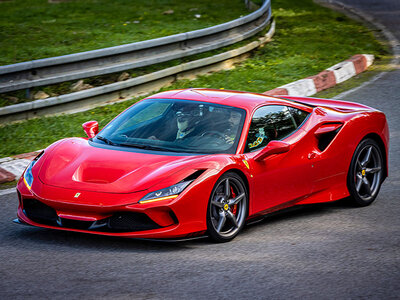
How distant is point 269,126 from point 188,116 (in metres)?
0.77

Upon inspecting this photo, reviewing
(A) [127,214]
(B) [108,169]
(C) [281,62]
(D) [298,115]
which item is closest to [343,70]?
(C) [281,62]

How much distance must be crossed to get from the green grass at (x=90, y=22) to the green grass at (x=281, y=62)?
172 centimetres

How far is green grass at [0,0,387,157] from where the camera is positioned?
376 inches

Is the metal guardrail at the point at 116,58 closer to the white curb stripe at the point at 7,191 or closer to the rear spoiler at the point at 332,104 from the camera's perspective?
the white curb stripe at the point at 7,191

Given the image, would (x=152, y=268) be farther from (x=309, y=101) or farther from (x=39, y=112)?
(x=39, y=112)

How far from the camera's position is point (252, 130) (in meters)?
6.32

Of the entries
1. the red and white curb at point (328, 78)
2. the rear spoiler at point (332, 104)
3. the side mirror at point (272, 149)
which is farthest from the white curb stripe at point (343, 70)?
the side mirror at point (272, 149)

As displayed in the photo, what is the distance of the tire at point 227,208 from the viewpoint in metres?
5.61

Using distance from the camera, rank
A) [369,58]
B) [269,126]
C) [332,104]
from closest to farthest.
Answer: [269,126], [332,104], [369,58]

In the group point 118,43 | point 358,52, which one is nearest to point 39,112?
point 118,43

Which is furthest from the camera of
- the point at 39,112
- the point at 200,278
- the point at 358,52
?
the point at 358,52

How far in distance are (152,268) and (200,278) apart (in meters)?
0.38

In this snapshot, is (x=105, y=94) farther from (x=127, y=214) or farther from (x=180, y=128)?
(x=127, y=214)

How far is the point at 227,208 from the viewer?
572cm
